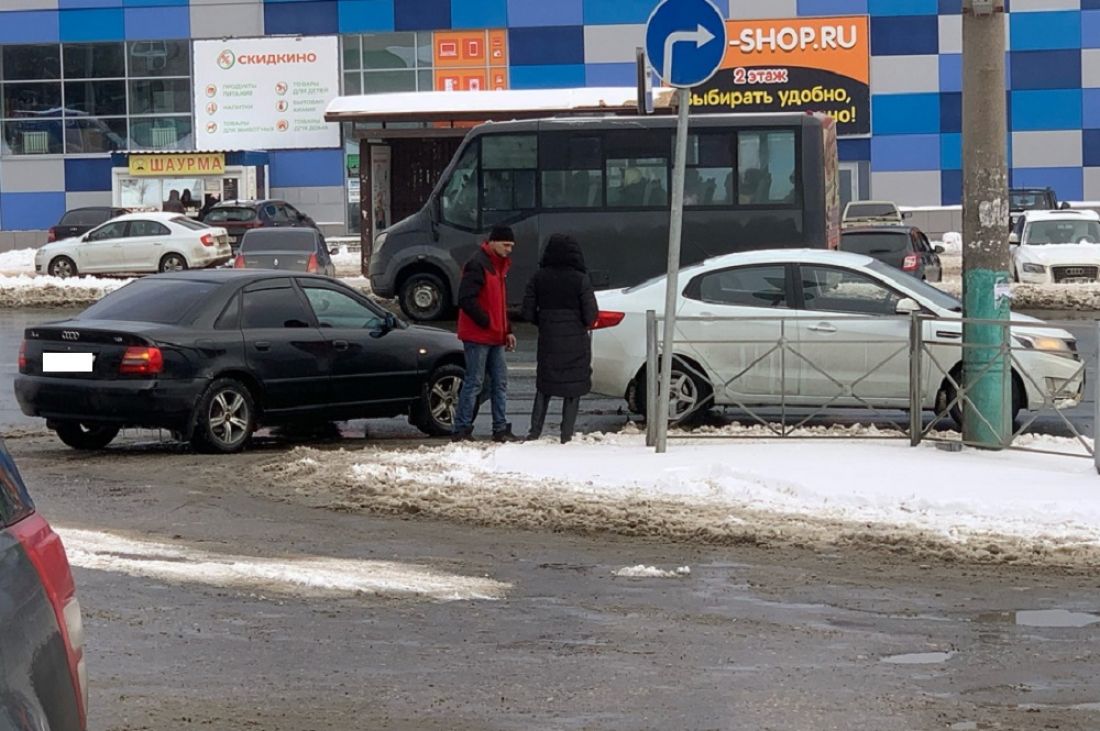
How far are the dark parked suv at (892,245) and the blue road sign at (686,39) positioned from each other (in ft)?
55.7

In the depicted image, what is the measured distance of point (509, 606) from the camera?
→ 25.2 feet

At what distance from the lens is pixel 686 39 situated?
1103 centimetres

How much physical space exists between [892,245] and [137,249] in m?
14.9

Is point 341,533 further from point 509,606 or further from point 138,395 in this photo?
point 138,395

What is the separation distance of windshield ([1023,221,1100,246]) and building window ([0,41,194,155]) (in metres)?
28.8

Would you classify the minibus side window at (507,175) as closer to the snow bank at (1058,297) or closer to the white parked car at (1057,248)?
the snow bank at (1058,297)

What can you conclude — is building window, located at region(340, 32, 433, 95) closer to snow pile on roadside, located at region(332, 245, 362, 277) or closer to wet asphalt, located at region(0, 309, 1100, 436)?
snow pile on roadside, located at region(332, 245, 362, 277)

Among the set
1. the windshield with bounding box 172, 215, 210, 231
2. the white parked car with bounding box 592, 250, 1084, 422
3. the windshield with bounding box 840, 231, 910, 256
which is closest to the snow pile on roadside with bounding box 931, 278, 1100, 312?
the windshield with bounding box 840, 231, 910, 256

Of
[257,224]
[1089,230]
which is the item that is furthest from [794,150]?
[257,224]

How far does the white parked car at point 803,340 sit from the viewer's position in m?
12.6

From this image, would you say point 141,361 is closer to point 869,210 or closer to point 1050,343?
point 1050,343

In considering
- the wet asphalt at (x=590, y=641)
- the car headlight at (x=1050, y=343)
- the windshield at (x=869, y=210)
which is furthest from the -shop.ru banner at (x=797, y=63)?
the wet asphalt at (x=590, y=641)

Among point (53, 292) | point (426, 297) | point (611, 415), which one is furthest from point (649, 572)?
point (53, 292)

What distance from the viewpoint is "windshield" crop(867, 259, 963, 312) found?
13930 millimetres
